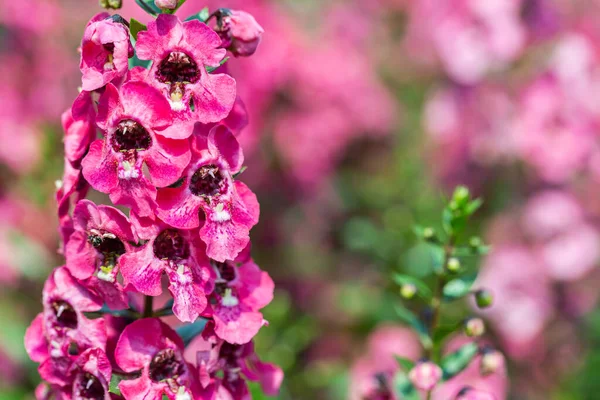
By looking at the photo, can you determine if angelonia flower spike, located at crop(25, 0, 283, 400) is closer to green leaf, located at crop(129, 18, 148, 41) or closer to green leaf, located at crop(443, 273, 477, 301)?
green leaf, located at crop(129, 18, 148, 41)

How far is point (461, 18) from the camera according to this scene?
164 inches

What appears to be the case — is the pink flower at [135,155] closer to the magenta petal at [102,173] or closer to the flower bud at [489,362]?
the magenta petal at [102,173]

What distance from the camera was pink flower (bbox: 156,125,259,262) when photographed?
1345 mm

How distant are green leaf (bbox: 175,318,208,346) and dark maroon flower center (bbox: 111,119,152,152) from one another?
42 centimetres

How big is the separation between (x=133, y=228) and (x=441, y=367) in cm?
80

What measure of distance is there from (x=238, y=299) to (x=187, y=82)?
0.43 m

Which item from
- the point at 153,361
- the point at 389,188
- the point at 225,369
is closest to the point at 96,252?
the point at 153,361

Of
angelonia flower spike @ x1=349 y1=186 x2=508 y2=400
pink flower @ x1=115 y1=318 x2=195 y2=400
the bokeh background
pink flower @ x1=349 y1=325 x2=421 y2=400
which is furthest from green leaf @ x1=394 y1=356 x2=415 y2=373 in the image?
the bokeh background

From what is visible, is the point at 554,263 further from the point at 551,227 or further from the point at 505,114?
the point at 505,114

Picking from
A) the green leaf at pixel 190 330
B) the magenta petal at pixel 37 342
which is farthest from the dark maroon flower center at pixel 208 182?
the magenta petal at pixel 37 342

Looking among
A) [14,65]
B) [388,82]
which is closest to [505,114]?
[388,82]

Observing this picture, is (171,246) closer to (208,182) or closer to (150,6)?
(208,182)

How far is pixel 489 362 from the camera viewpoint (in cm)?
167

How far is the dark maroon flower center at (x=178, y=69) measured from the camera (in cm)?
139
